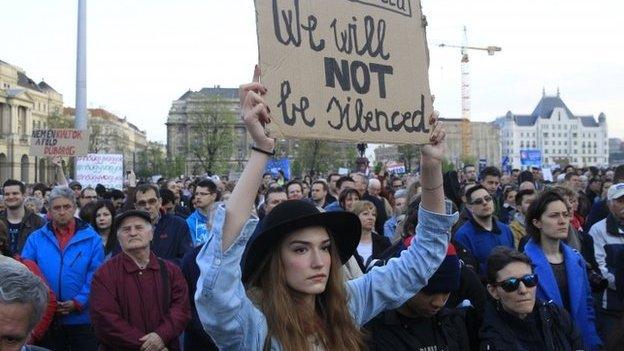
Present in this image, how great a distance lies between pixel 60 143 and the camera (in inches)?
515

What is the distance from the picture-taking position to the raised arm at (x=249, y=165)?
7.77 ft

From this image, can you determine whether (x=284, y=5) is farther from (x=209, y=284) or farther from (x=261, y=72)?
(x=209, y=284)

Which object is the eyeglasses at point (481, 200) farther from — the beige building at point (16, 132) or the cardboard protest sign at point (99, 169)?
the beige building at point (16, 132)

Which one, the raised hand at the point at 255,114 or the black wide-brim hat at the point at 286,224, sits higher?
the raised hand at the point at 255,114

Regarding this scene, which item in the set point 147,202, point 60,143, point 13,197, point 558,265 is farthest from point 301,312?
point 60,143

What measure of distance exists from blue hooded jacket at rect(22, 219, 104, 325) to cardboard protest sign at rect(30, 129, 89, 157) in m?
7.31

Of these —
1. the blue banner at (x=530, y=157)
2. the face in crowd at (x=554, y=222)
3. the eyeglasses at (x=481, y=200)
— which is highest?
the blue banner at (x=530, y=157)

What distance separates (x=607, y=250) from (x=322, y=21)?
4002mm

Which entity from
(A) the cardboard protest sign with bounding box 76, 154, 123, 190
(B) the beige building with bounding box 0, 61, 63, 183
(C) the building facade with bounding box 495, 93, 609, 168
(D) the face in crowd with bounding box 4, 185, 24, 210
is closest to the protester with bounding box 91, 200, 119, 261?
(D) the face in crowd with bounding box 4, 185, 24, 210

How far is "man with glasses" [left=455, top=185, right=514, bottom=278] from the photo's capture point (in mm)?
6102

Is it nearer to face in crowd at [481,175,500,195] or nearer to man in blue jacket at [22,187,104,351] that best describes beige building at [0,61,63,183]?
face in crowd at [481,175,500,195]

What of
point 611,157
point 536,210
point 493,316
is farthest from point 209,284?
point 611,157

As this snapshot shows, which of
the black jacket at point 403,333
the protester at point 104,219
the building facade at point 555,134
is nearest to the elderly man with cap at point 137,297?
the black jacket at point 403,333

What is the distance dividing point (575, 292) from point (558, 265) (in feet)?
0.96
